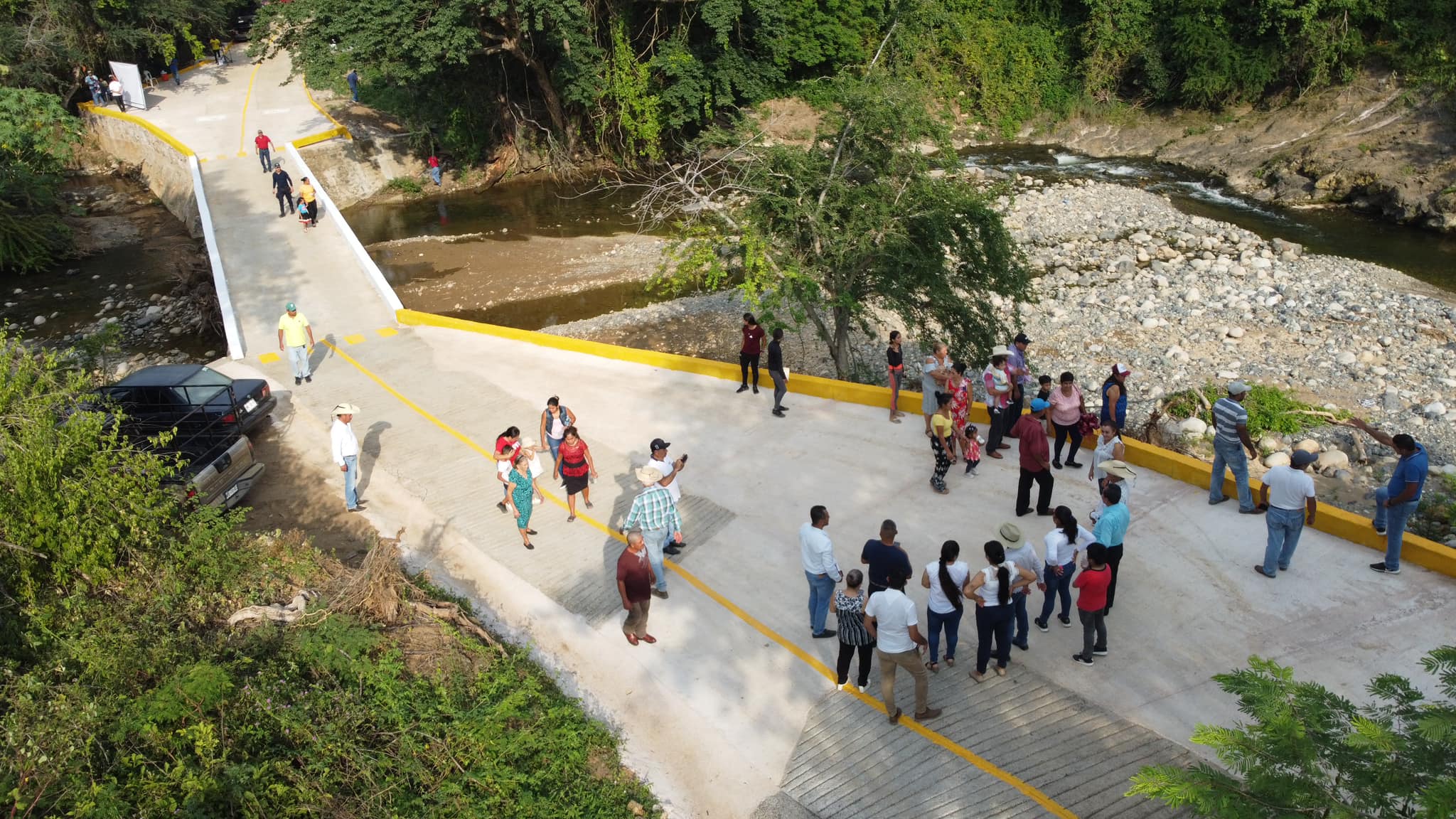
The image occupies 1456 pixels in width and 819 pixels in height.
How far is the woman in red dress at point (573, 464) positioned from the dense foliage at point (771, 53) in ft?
65.1

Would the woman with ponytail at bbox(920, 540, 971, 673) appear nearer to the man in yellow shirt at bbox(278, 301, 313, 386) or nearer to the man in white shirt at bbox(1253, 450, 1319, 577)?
the man in white shirt at bbox(1253, 450, 1319, 577)

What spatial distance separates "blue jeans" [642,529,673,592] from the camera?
8.73 meters

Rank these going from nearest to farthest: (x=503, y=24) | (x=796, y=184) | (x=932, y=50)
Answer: (x=796, y=184)
(x=503, y=24)
(x=932, y=50)

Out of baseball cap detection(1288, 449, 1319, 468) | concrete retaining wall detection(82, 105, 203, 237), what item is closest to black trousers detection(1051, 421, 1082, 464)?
baseball cap detection(1288, 449, 1319, 468)

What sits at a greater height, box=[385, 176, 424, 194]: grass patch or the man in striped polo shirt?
box=[385, 176, 424, 194]: grass patch

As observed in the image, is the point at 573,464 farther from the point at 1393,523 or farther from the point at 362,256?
the point at 362,256

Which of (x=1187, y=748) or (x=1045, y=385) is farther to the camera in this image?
(x=1045, y=385)

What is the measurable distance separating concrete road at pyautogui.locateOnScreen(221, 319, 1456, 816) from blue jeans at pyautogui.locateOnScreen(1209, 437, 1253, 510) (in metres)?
0.20

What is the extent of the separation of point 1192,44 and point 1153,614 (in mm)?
30923

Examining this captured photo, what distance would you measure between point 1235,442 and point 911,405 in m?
4.07

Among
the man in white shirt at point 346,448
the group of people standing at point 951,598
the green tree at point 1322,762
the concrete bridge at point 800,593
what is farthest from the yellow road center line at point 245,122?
the green tree at point 1322,762

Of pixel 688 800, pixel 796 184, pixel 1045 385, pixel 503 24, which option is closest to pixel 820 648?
pixel 688 800

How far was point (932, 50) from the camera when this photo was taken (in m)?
37.5

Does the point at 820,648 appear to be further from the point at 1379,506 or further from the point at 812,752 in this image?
the point at 1379,506
